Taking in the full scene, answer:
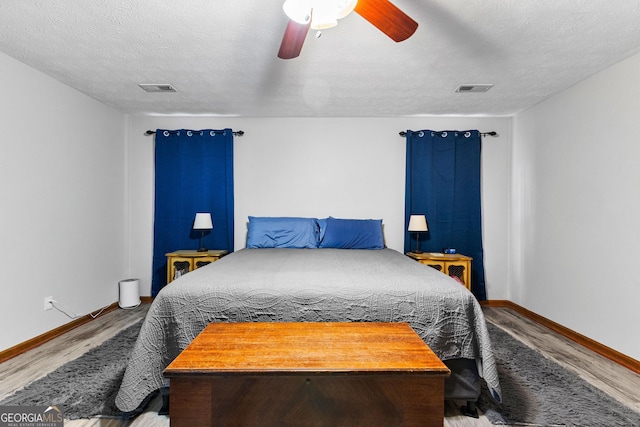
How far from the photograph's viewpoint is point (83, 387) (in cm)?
202

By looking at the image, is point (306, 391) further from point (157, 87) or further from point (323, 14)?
point (157, 87)

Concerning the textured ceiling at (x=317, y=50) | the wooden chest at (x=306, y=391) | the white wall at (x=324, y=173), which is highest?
the textured ceiling at (x=317, y=50)

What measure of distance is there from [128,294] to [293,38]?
3.48m

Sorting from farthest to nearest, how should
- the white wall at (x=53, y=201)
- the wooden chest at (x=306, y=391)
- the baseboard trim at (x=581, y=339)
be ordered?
the white wall at (x=53, y=201) < the baseboard trim at (x=581, y=339) < the wooden chest at (x=306, y=391)

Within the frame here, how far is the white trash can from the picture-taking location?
12.3ft

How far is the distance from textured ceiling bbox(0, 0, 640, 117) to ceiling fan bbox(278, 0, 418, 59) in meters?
0.35

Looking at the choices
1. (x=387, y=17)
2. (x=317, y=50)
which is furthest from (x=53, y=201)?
(x=387, y=17)

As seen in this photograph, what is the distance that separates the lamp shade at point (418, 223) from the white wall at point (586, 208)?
1.17 metres

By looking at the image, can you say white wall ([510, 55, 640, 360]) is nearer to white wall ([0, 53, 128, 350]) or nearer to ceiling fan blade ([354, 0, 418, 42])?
ceiling fan blade ([354, 0, 418, 42])

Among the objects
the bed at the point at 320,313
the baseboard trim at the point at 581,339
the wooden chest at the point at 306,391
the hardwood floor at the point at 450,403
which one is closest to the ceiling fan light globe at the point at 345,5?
the bed at the point at 320,313

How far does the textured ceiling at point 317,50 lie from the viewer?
1.91 metres

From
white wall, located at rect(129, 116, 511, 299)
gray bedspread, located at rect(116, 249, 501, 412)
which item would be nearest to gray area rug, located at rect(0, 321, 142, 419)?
gray bedspread, located at rect(116, 249, 501, 412)

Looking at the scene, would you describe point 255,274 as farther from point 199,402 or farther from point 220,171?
point 220,171

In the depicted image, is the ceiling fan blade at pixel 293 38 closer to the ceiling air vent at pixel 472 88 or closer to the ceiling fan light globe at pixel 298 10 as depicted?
the ceiling fan light globe at pixel 298 10
